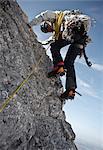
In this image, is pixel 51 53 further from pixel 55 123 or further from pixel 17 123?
pixel 17 123

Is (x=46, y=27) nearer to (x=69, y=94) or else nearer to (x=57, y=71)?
(x=57, y=71)

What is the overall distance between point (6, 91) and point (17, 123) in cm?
72

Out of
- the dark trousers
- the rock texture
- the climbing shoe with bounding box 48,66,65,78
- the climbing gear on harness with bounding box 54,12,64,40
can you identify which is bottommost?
the rock texture

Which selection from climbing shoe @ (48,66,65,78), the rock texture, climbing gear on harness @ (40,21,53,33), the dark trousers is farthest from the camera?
climbing gear on harness @ (40,21,53,33)

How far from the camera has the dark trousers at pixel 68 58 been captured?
334 inches

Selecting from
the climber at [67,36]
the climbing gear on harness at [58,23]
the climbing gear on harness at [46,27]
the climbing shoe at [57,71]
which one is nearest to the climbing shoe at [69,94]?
the climber at [67,36]

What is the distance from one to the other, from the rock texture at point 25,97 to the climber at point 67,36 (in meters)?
0.47

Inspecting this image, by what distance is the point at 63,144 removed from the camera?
7316 mm

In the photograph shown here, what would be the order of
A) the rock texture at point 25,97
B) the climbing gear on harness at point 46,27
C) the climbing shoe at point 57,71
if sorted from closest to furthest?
the rock texture at point 25,97
the climbing shoe at point 57,71
the climbing gear on harness at point 46,27

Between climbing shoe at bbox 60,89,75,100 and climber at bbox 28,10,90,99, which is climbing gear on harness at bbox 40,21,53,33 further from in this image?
climbing shoe at bbox 60,89,75,100

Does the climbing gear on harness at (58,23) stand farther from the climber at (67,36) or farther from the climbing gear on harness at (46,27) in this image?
the climbing gear on harness at (46,27)

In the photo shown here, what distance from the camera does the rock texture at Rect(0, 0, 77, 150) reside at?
5.55 metres

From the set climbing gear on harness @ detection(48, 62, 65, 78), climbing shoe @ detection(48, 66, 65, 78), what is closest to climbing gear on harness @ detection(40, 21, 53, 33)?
climbing gear on harness @ detection(48, 62, 65, 78)

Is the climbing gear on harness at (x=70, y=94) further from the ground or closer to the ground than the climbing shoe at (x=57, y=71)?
closer to the ground
